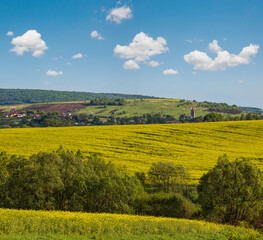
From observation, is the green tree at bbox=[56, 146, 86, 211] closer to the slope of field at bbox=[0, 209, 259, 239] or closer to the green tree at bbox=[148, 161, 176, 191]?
the slope of field at bbox=[0, 209, 259, 239]

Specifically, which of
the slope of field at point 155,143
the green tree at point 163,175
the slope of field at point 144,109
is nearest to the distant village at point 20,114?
the slope of field at point 144,109

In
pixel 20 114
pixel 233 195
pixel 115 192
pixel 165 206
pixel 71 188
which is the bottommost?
pixel 165 206

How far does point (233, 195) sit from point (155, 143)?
30.1 meters

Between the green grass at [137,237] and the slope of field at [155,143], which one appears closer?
the green grass at [137,237]

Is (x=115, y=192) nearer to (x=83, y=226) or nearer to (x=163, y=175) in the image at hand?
(x=83, y=226)

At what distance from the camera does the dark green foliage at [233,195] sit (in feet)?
87.7

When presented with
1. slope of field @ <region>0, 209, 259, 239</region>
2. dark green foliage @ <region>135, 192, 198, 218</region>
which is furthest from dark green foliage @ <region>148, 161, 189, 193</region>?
slope of field @ <region>0, 209, 259, 239</region>

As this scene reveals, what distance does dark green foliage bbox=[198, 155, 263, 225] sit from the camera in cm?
2673

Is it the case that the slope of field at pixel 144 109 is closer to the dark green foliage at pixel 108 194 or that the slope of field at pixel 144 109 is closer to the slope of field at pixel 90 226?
the dark green foliage at pixel 108 194

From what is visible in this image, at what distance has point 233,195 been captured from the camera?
1061 inches

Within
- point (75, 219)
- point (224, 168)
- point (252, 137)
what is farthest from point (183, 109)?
point (75, 219)

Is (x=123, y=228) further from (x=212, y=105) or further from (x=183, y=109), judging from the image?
(x=212, y=105)

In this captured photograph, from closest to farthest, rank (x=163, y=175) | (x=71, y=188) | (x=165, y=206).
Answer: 1. (x=71, y=188)
2. (x=165, y=206)
3. (x=163, y=175)

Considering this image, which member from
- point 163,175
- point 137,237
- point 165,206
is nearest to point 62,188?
point 165,206
